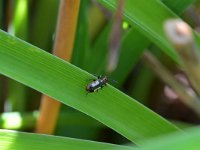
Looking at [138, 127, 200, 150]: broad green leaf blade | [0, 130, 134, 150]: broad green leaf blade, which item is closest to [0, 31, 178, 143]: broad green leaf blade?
[0, 130, 134, 150]: broad green leaf blade

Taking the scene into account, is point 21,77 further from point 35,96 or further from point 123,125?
point 35,96

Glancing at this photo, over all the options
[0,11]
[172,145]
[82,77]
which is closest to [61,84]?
[82,77]

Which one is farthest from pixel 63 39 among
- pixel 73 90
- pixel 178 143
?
pixel 178 143

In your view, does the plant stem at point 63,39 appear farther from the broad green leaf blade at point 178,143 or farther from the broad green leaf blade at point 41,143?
the broad green leaf blade at point 178,143

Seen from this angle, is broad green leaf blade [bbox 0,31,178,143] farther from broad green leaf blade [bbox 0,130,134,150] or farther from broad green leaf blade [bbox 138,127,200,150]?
broad green leaf blade [bbox 138,127,200,150]

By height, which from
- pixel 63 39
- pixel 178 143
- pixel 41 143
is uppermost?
pixel 63 39

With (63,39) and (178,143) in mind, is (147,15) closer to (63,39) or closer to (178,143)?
(63,39)
